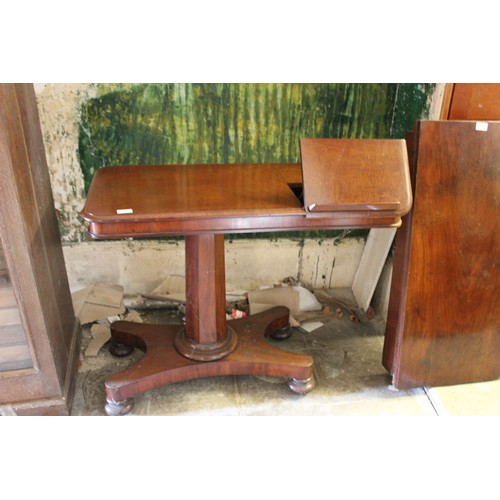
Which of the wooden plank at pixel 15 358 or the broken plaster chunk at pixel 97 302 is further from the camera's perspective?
the broken plaster chunk at pixel 97 302

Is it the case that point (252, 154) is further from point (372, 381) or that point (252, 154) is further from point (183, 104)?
point (372, 381)

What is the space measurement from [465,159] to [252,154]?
1060 millimetres

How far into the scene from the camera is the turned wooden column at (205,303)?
71.4 inches

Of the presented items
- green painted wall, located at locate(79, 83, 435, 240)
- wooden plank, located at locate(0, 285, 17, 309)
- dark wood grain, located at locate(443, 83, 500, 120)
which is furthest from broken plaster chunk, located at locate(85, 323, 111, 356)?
dark wood grain, located at locate(443, 83, 500, 120)

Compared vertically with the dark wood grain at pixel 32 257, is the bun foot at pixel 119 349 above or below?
below

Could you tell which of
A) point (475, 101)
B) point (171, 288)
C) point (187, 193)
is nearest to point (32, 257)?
point (187, 193)

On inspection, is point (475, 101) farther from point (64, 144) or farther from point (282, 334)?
point (64, 144)

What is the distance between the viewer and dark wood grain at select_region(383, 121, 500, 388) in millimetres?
1745

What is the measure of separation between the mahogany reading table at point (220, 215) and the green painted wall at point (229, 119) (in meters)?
0.47

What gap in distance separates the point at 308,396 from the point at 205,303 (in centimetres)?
61

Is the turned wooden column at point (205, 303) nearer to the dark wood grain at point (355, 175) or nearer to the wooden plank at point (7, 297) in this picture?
the dark wood grain at point (355, 175)

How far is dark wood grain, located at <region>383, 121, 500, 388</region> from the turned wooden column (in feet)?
2.36

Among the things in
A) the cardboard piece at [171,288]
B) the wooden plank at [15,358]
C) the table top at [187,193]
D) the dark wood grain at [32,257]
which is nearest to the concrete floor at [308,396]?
the dark wood grain at [32,257]

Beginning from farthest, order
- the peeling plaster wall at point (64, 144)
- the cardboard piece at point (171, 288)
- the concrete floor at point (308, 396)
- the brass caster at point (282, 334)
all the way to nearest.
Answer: the cardboard piece at point (171, 288), the brass caster at point (282, 334), the peeling plaster wall at point (64, 144), the concrete floor at point (308, 396)
